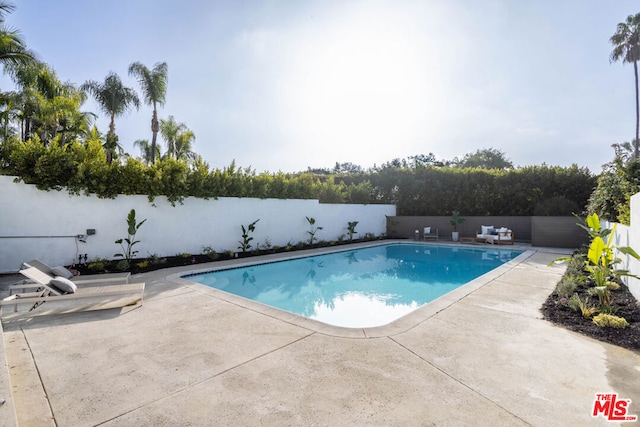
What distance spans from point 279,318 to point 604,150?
18.3 metres

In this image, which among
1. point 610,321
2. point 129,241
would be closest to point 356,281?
point 610,321

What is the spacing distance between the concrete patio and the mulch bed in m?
0.23

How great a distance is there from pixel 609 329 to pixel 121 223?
11.4 m

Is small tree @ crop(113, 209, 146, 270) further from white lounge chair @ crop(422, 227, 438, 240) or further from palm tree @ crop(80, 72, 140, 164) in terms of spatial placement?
white lounge chair @ crop(422, 227, 438, 240)

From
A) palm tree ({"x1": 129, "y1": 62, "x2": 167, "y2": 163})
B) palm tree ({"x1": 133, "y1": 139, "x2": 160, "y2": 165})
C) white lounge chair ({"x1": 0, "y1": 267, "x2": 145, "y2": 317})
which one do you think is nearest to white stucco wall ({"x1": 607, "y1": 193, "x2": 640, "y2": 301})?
white lounge chair ({"x1": 0, "y1": 267, "x2": 145, "y2": 317})

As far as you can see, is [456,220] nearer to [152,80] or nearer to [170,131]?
[152,80]

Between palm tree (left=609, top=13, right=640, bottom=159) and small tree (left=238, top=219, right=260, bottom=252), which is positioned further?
palm tree (left=609, top=13, right=640, bottom=159)

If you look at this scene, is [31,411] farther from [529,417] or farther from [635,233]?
[635,233]

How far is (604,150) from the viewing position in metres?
14.2

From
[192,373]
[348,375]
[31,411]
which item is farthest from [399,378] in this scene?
[31,411]

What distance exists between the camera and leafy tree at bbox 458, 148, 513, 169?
1361 inches

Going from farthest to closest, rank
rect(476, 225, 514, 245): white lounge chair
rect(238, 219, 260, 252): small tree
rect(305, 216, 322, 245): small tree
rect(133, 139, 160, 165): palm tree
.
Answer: rect(133, 139, 160, 165): palm tree
rect(476, 225, 514, 245): white lounge chair
rect(305, 216, 322, 245): small tree
rect(238, 219, 260, 252): small tree

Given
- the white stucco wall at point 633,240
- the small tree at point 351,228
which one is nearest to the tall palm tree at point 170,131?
the small tree at point 351,228

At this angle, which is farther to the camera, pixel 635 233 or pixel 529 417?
pixel 635 233
